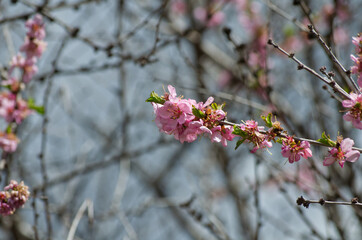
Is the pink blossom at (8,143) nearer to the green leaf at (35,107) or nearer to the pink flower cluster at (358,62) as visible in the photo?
the green leaf at (35,107)

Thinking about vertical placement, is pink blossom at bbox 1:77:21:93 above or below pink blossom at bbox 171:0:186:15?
below

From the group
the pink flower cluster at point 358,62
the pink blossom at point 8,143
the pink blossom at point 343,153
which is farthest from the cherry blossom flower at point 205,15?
the pink blossom at point 343,153

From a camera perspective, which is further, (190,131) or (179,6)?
(179,6)

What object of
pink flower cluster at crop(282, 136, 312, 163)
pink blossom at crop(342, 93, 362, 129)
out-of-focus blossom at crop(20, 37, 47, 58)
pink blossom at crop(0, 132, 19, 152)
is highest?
out-of-focus blossom at crop(20, 37, 47, 58)

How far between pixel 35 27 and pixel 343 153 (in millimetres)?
Answer: 2589

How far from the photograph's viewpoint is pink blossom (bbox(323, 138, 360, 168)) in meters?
1.68

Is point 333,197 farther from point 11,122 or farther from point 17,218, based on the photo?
point 17,218

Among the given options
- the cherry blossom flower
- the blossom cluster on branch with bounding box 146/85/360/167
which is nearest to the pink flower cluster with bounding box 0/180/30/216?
the blossom cluster on branch with bounding box 146/85/360/167

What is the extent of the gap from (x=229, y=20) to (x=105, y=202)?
396 cm

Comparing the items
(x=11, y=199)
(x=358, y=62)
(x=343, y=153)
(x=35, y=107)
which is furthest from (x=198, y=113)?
(x=35, y=107)

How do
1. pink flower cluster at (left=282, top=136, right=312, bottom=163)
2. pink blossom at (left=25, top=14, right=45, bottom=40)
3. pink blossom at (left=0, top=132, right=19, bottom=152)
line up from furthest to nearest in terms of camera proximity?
pink blossom at (left=25, top=14, right=45, bottom=40) < pink blossom at (left=0, top=132, right=19, bottom=152) < pink flower cluster at (left=282, top=136, right=312, bottom=163)

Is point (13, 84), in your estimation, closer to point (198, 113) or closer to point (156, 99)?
point (156, 99)

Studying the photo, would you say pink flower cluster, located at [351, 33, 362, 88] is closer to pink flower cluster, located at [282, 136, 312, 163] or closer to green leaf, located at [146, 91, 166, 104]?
pink flower cluster, located at [282, 136, 312, 163]

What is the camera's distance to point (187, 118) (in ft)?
5.85
